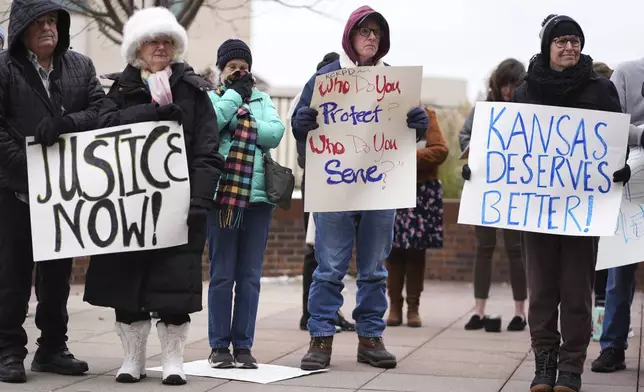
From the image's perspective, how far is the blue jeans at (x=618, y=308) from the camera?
7.68 m

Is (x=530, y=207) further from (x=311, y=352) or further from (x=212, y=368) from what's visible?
(x=212, y=368)

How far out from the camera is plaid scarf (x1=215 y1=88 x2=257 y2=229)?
281 inches

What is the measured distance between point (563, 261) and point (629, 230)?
0.74 metres

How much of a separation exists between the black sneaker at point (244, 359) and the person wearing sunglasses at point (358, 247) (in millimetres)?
312

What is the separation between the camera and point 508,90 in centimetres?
933

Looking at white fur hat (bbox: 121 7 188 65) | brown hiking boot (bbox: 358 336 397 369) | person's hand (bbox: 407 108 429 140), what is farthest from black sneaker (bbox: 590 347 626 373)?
white fur hat (bbox: 121 7 188 65)

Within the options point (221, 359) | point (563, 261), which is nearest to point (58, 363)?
point (221, 359)

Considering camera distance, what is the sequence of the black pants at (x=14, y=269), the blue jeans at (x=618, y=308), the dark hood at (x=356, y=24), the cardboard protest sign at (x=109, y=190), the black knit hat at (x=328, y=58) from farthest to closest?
1. the black knit hat at (x=328, y=58)
2. the blue jeans at (x=618, y=308)
3. the dark hood at (x=356, y=24)
4. the black pants at (x=14, y=269)
5. the cardboard protest sign at (x=109, y=190)

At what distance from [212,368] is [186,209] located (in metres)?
1.16

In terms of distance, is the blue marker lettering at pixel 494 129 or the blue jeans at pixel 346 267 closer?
the blue marker lettering at pixel 494 129

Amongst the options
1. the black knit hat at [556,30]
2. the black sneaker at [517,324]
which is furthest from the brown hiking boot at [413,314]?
the black knit hat at [556,30]

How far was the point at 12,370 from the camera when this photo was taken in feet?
22.0

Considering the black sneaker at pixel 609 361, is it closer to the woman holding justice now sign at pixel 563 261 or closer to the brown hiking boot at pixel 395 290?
the woman holding justice now sign at pixel 563 261

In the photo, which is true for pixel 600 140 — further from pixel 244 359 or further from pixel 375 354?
pixel 244 359
